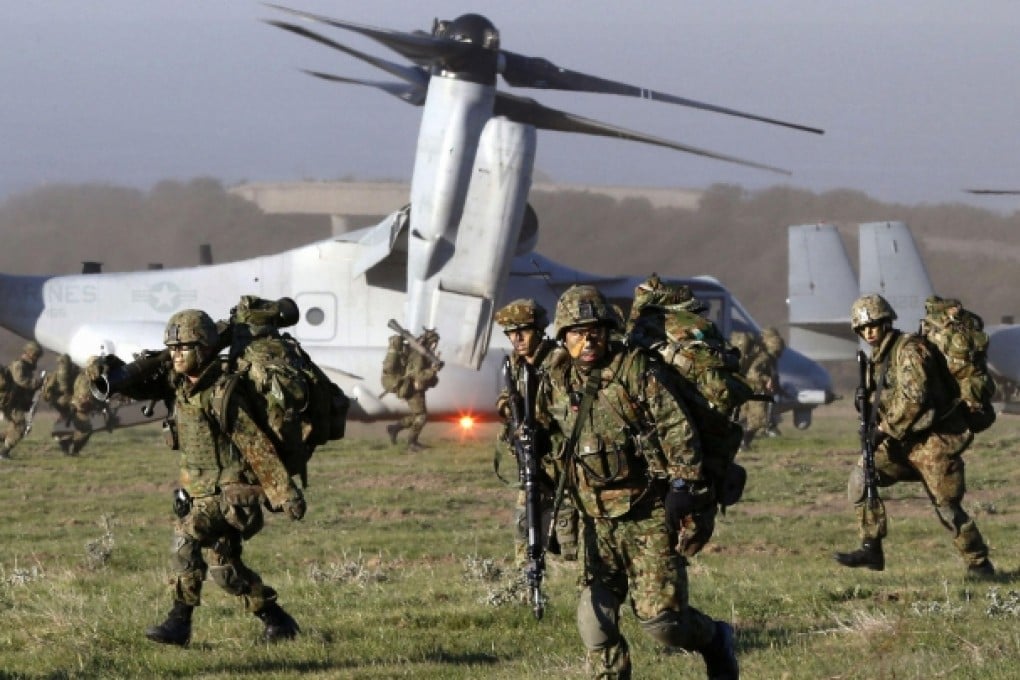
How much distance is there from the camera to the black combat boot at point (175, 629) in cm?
967

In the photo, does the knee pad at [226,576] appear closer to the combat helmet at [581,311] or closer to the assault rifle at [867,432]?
the combat helmet at [581,311]

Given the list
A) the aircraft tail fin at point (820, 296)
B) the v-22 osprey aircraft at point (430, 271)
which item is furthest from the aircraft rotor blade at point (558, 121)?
the aircraft tail fin at point (820, 296)

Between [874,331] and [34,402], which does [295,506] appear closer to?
[874,331]

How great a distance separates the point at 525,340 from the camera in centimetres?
974

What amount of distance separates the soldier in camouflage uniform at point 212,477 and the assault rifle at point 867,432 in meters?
4.41

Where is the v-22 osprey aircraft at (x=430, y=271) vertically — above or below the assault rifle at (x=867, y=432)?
above

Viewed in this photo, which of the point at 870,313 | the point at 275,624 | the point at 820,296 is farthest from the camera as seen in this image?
the point at 820,296

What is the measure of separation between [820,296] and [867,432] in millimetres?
32912

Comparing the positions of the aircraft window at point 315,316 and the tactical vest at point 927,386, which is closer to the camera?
the tactical vest at point 927,386

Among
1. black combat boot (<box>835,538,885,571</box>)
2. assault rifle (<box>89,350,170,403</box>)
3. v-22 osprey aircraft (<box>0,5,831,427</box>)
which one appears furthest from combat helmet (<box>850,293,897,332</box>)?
v-22 osprey aircraft (<box>0,5,831,427</box>)

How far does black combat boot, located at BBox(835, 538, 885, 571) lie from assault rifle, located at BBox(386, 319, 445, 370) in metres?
16.9

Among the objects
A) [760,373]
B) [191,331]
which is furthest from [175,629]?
[760,373]

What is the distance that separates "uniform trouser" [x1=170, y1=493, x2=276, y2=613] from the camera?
9.66m

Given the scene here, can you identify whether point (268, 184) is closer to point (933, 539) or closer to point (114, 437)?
point (114, 437)
